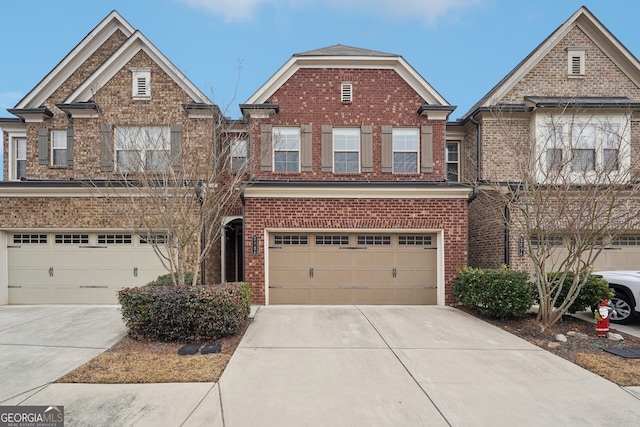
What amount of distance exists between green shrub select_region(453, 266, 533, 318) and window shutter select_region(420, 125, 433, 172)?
3.62 metres

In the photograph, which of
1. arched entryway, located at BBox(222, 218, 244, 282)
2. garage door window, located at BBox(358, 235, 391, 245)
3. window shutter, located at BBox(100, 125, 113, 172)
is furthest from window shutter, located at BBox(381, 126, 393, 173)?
window shutter, located at BBox(100, 125, 113, 172)

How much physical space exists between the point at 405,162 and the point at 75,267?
10.6 metres

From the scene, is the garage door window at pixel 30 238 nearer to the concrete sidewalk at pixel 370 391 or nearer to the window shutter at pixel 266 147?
the concrete sidewalk at pixel 370 391

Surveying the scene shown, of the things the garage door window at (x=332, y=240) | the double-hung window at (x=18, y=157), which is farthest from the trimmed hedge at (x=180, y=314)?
the double-hung window at (x=18, y=157)

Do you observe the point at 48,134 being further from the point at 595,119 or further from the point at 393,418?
the point at 595,119

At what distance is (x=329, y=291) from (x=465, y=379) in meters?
5.38

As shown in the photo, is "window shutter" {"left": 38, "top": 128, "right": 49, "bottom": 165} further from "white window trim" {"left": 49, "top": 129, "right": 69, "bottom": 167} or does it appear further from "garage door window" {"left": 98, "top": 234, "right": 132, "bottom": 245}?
"garage door window" {"left": 98, "top": 234, "right": 132, "bottom": 245}

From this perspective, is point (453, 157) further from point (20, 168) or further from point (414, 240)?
point (20, 168)

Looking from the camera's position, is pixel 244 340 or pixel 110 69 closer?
pixel 244 340

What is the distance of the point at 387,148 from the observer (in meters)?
11.0

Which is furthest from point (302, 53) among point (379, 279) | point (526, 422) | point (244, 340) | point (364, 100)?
point (526, 422)

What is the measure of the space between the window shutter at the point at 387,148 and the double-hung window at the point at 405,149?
167 mm

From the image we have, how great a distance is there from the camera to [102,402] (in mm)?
4270

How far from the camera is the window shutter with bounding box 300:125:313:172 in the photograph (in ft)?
35.9
